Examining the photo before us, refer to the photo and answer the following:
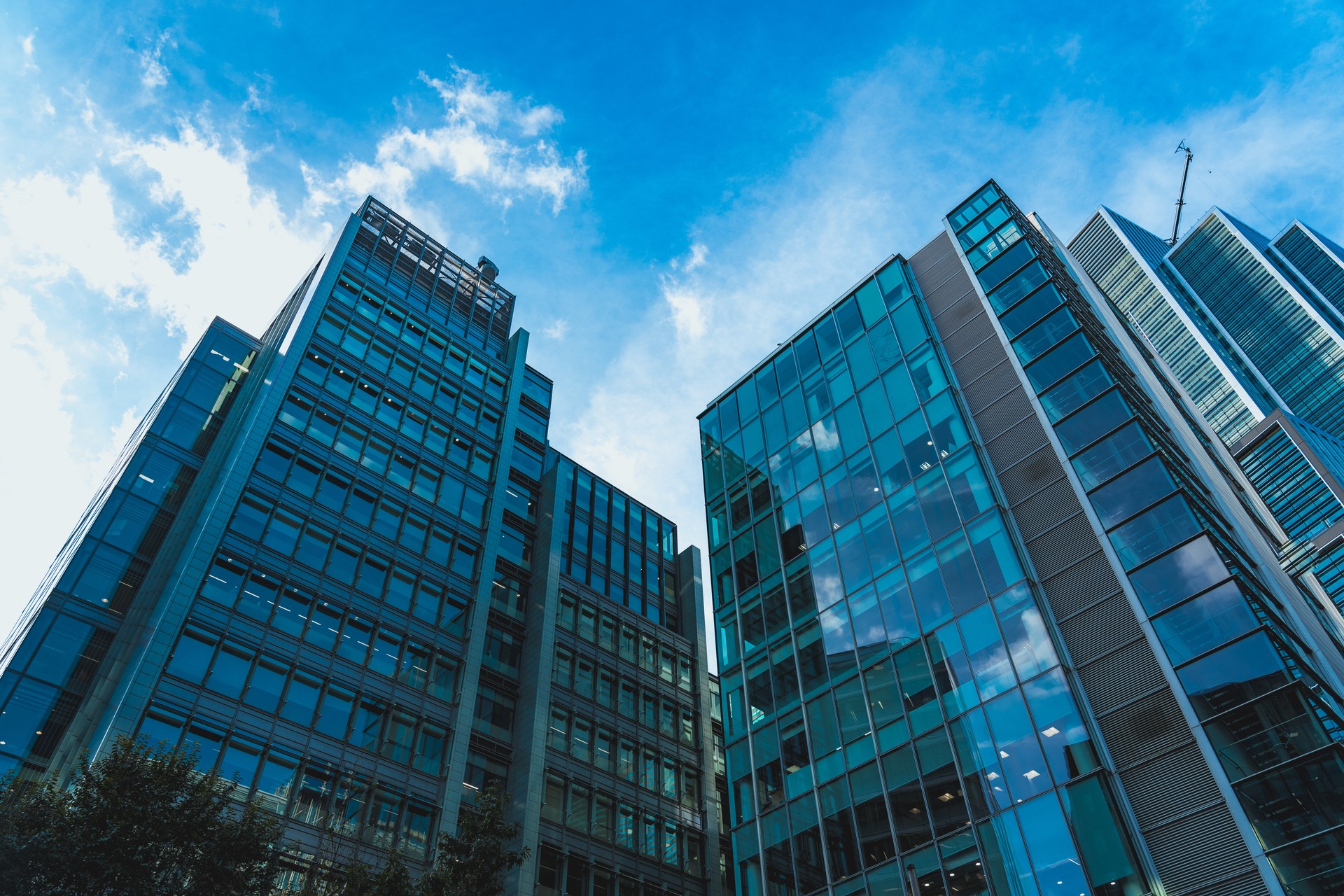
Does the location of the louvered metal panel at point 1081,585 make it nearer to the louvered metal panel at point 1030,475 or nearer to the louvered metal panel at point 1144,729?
the louvered metal panel at point 1030,475

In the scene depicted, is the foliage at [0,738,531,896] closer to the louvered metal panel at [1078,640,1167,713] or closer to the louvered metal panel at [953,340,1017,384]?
the louvered metal panel at [1078,640,1167,713]

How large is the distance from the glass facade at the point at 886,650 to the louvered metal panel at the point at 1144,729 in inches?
28.0

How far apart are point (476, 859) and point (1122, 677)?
19267 millimetres

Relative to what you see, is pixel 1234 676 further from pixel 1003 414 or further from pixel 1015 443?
pixel 1003 414

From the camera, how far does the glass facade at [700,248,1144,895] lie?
27266 millimetres

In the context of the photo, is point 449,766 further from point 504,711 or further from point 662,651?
point 662,651

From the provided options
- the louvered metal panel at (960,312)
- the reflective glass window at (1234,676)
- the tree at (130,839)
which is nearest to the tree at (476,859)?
the tree at (130,839)

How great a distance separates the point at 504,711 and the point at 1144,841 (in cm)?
3625

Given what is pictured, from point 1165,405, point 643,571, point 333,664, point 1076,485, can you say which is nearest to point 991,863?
point 1076,485

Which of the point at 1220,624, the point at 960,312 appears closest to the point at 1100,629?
the point at 1220,624

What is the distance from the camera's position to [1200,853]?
23734 mm

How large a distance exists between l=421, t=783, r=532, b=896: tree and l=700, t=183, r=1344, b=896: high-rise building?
1202 cm

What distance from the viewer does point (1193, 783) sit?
81.7ft

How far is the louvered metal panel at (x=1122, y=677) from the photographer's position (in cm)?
2733
